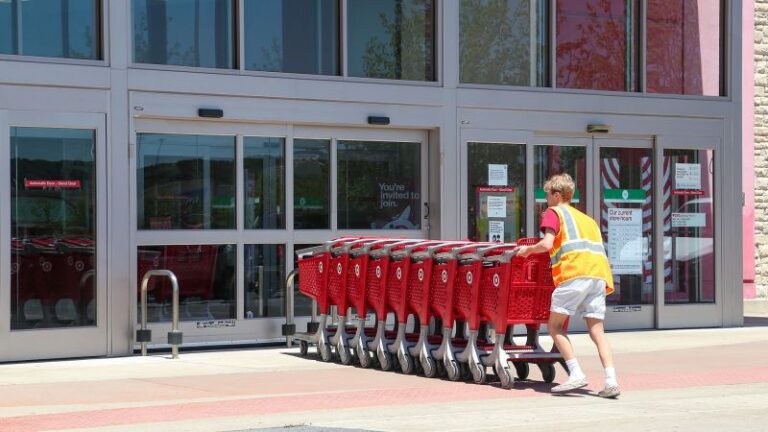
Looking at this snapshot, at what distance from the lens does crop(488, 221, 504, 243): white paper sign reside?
17.8 metres

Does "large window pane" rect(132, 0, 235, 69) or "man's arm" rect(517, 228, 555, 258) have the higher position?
"large window pane" rect(132, 0, 235, 69)

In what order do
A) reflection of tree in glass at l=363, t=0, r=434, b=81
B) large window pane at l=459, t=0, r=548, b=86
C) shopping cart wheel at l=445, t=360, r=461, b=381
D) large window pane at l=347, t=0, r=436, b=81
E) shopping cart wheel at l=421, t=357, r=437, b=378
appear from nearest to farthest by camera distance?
1. shopping cart wheel at l=445, t=360, r=461, b=381
2. shopping cart wheel at l=421, t=357, r=437, b=378
3. large window pane at l=347, t=0, r=436, b=81
4. reflection of tree in glass at l=363, t=0, r=434, b=81
5. large window pane at l=459, t=0, r=548, b=86

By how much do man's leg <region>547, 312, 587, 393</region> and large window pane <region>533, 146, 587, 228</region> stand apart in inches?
258

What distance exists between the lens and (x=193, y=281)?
628 inches

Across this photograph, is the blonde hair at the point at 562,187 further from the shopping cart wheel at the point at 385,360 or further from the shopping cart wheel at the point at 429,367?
the shopping cart wheel at the point at 385,360

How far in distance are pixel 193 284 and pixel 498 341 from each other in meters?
4.98

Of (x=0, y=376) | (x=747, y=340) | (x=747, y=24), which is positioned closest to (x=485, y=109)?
(x=747, y=340)

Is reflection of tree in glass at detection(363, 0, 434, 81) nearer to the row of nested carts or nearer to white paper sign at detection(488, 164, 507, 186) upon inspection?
white paper sign at detection(488, 164, 507, 186)

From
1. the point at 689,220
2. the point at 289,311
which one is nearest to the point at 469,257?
the point at 289,311

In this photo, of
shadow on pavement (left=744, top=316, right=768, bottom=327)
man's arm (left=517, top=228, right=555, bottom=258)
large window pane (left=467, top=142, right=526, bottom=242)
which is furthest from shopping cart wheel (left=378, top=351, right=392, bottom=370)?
shadow on pavement (left=744, top=316, right=768, bottom=327)

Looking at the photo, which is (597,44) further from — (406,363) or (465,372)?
(465,372)

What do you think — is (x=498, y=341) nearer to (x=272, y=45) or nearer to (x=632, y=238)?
(x=272, y=45)

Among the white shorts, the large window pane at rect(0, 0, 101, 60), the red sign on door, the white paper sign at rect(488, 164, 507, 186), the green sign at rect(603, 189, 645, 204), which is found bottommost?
the white shorts

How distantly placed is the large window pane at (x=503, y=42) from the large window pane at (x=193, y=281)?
4040mm
